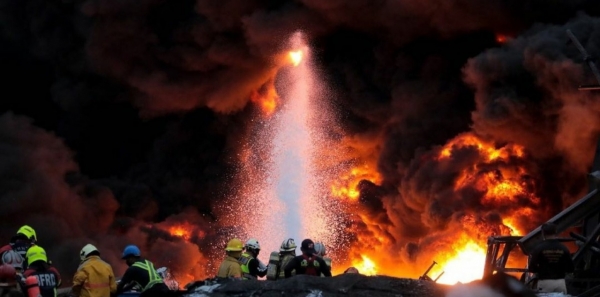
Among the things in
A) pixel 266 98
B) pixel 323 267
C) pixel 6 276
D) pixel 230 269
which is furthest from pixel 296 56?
pixel 6 276

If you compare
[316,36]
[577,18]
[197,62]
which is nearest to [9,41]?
[197,62]

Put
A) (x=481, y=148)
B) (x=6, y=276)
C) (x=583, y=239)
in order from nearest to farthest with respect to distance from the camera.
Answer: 1. (x=6, y=276)
2. (x=583, y=239)
3. (x=481, y=148)

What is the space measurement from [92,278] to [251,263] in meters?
3.28

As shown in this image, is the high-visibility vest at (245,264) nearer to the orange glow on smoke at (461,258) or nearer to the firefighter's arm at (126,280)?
the firefighter's arm at (126,280)

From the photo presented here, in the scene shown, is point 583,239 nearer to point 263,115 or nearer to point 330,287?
point 330,287

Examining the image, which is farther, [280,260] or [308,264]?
[280,260]

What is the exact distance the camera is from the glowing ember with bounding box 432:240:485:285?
2209 cm

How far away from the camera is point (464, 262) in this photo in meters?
22.6

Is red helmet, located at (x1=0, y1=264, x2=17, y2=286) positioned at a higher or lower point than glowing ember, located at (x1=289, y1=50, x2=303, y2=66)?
lower

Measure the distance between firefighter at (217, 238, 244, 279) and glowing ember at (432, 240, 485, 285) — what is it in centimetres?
996

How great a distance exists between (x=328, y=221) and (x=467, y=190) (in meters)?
8.59

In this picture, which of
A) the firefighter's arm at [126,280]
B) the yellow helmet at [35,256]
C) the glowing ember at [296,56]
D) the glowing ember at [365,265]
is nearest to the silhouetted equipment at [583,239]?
the firefighter's arm at [126,280]

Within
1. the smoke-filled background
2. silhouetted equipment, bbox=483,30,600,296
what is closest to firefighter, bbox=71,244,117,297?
silhouetted equipment, bbox=483,30,600,296

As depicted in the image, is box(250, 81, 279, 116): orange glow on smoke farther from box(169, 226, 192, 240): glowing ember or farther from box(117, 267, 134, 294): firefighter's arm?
box(117, 267, 134, 294): firefighter's arm
